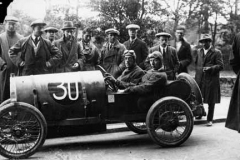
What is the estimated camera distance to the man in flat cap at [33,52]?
7.78 metres

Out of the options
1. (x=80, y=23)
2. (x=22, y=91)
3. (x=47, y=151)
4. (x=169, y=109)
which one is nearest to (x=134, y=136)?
(x=169, y=109)

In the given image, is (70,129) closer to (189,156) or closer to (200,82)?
(189,156)

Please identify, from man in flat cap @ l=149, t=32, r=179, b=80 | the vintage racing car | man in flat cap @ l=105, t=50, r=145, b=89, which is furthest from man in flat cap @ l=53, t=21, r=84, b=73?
the vintage racing car

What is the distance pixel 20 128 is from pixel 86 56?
402 centimetres

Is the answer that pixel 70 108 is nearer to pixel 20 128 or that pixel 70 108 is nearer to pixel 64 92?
pixel 64 92

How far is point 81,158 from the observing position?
605cm

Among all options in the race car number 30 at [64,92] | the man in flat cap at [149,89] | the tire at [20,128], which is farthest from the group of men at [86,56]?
the tire at [20,128]

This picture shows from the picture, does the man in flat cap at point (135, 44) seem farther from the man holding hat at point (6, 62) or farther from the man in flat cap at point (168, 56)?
the man holding hat at point (6, 62)

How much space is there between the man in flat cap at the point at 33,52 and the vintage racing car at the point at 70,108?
4.53ft

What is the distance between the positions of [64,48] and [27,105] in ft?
10.6

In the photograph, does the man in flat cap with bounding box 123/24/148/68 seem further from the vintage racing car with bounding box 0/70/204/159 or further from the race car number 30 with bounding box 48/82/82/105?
the race car number 30 with bounding box 48/82/82/105

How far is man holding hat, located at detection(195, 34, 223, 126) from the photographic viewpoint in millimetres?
9148

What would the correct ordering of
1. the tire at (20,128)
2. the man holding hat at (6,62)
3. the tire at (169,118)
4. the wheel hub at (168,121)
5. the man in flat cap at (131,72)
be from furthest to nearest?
the man holding hat at (6,62), the man in flat cap at (131,72), the wheel hub at (168,121), the tire at (169,118), the tire at (20,128)

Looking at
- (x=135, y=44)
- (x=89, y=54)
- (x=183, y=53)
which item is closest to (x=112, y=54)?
(x=135, y=44)
